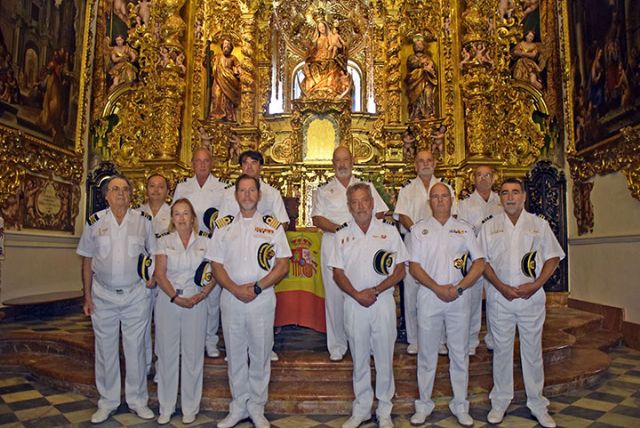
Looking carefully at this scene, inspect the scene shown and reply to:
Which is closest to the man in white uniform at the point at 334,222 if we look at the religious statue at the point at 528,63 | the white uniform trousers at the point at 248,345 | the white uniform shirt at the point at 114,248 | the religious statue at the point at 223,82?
the white uniform trousers at the point at 248,345

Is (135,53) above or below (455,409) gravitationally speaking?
above

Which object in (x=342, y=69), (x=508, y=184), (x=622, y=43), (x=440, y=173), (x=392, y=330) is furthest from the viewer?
(x=342, y=69)

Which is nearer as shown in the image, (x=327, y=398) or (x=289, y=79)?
(x=327, y=398)

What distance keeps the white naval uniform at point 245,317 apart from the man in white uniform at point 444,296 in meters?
1.08

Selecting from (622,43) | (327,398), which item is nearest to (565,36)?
(622,43)

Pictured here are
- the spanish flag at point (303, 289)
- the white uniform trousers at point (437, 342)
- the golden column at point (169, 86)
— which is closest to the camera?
the white uniform trousers at point (437, 342)

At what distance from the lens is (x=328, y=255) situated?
4.49 m

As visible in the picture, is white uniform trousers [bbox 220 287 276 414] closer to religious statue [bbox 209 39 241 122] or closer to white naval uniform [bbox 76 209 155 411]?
white naval uniform [bbox 76 209 155 411]

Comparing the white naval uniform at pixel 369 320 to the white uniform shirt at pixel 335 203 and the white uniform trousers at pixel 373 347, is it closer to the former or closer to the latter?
the white uniform trousers at pixel 373 347

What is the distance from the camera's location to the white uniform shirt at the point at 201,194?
4.96 m

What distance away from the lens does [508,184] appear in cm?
397

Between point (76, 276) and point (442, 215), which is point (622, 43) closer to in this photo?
point (442, 215)

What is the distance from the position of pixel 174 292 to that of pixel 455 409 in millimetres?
2295

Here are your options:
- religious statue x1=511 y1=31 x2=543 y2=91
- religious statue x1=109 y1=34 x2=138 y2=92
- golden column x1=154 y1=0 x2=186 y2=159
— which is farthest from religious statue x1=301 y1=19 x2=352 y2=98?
religious statue x1=109 y1=34 x2=138 y2=92
